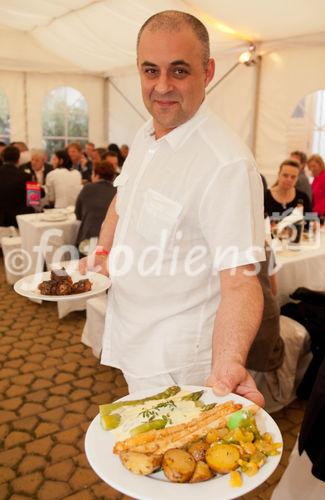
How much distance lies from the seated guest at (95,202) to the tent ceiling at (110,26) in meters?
2.39

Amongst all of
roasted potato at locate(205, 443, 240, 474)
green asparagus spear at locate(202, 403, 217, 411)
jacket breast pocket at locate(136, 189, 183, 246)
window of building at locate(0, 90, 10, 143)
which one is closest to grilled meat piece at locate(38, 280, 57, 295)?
jacket breast pocket at locate(136, 189, 183, 246)

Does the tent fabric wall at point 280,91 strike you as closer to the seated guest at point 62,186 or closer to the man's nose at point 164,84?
the seated guest at point 62,186

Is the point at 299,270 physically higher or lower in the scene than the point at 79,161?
lower

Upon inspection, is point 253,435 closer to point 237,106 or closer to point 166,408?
point 166,408

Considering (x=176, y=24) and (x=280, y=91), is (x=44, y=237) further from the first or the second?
(x=280, y=91)

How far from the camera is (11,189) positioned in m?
5.70

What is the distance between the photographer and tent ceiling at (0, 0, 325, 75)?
5305mm

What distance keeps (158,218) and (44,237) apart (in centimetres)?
345

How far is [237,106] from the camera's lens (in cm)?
726

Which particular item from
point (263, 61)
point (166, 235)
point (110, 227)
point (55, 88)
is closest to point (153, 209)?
point (166, 235)

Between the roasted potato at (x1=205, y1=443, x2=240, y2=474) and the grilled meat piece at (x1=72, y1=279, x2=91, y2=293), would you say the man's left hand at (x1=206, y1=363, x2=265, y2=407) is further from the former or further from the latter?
the grilled meat piece at (x1=72, y1=279, x2=91, y2=293)

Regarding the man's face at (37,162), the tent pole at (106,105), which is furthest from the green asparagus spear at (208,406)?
the tent pole at (106,105)

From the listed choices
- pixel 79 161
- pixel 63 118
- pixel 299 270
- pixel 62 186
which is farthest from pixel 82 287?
pixel 63 118

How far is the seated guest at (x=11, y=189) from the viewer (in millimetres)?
5672
